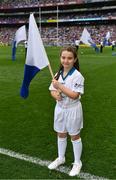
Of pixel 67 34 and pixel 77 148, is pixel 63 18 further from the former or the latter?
pixel 77 148

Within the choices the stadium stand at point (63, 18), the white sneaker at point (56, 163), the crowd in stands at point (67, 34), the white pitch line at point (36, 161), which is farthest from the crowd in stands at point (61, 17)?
the white sneaker at point (56, 163)

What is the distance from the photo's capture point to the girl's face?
5.32 meters

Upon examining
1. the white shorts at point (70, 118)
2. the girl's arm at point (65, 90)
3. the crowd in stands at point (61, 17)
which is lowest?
the crowd in stands at point (61, 17)

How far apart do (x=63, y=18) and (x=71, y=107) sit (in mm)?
→ 84011

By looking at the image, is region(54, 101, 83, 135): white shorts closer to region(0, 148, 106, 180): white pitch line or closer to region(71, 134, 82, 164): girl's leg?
region(71, 134, 82, 164): girl's leg

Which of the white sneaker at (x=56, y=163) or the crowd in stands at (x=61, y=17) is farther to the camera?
the crowd in stands at (x=61, y=17)

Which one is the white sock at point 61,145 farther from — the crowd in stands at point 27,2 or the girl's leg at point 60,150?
the crowd in stands at point 27,2

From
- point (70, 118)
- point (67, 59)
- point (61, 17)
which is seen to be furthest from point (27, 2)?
point (70, 118)

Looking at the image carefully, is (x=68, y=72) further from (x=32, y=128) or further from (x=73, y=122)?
(x=32, y=128)

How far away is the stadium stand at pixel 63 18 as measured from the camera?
269 ft

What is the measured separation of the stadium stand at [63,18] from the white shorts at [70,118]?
7128cm

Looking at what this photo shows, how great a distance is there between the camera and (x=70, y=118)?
17.6 feet

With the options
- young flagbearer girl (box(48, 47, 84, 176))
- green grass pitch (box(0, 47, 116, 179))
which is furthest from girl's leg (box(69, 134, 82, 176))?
green grass pitch (box(0, 47, 116, 179))

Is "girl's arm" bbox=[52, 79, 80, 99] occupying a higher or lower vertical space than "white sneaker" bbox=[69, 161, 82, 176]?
higher
